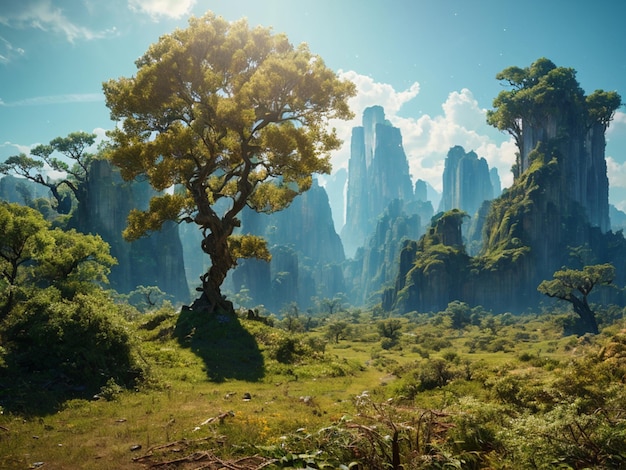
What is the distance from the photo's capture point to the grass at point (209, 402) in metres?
6.34

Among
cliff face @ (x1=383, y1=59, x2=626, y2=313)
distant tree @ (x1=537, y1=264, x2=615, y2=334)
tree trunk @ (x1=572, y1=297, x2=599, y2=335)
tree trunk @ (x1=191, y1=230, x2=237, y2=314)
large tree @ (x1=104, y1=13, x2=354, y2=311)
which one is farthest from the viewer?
cliff face @ (x1=383, y1=59, x2=626, y2=313)

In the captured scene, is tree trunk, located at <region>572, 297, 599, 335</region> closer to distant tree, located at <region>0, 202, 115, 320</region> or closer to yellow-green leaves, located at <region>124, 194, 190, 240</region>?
yellow-green leaves, located at <region>124, 194, 190, 240</region>

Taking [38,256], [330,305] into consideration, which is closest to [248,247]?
[38,256]

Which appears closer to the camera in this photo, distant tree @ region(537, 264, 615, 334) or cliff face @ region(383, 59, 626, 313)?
distant tree @ region(537, 264, 615, 334)

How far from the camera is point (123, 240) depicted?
9731 centimetres

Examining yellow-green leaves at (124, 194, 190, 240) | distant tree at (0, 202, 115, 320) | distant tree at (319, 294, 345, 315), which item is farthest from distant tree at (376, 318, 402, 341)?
Result: distant tree at (319, 294, 345, 315)

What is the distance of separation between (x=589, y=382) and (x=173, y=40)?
19673 millimetres

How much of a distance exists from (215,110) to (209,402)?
13105 mm

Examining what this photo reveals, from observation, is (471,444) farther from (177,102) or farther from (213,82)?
(177,102)

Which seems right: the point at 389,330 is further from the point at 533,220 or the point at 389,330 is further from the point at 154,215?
the point at 533,220

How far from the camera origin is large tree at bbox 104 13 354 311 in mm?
17891

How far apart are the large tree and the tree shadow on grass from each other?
167 cm

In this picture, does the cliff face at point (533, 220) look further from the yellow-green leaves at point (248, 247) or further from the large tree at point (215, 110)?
the large tree at point (215, 110)

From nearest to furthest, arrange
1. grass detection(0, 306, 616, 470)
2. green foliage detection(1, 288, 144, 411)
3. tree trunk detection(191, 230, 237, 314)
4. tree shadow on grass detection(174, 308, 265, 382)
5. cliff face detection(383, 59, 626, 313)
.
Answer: grass detection(0, 306, 616, 470) → green foliage detection(1, 288, 144, 411) → tree shadow on grass detection(174, 308, 265, 382) → tree trunk detection(191, 230, 237, 314) → cliff face detection(383, 59, 626, 313)
